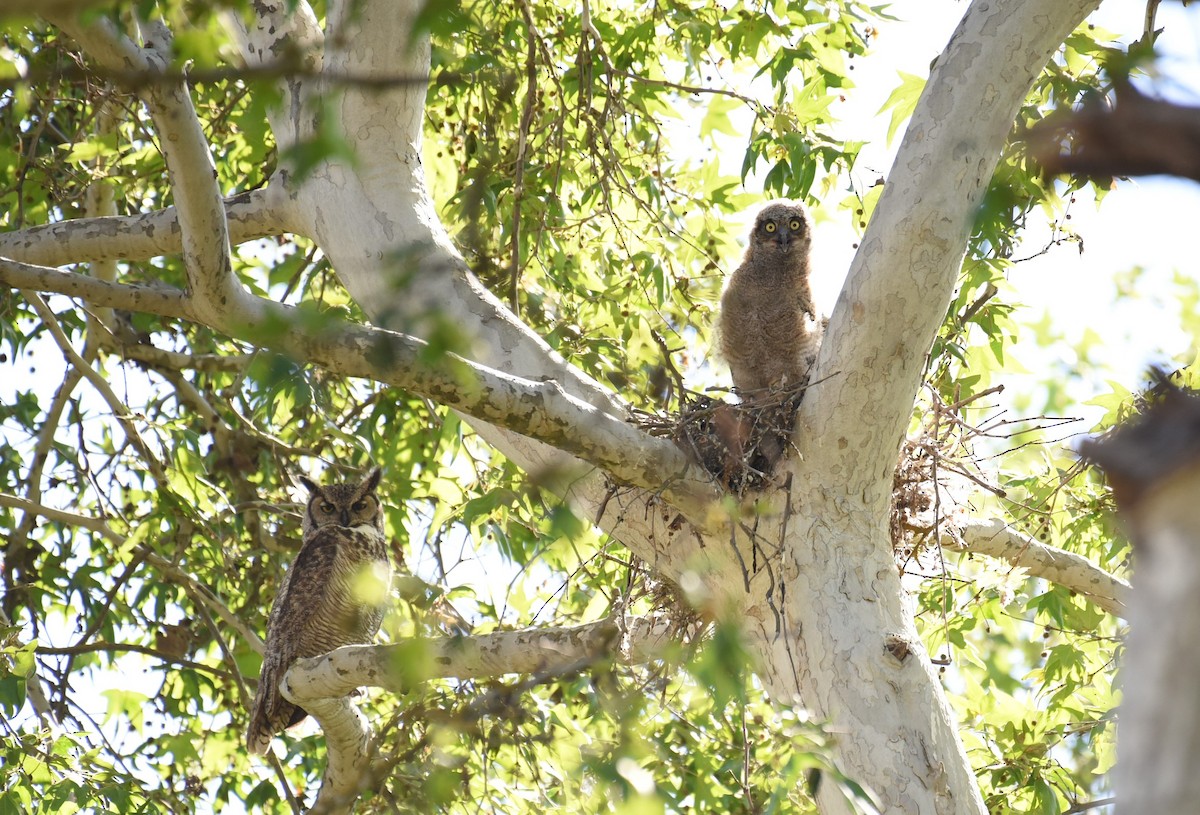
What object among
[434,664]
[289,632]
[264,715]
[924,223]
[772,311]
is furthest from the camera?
[289,632]

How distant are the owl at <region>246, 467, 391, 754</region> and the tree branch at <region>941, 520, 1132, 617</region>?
8.29 ft

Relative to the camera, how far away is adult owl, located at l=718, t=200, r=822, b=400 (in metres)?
4.86

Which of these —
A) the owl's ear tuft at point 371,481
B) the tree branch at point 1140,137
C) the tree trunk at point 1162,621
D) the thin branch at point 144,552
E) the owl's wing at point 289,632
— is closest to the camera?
the tree trunk at point 1162,621

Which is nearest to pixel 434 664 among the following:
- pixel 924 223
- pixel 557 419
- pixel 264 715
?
pixel 557 419

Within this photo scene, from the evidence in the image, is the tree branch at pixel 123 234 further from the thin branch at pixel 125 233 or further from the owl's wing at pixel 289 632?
the owl's wing at pixel 289 632

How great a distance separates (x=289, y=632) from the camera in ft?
17.6

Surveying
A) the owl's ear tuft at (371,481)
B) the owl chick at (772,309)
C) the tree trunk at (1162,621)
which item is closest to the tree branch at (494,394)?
the tree trunk at (1162,621)

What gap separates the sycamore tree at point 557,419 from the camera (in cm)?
196

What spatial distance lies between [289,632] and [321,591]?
28 centimetres

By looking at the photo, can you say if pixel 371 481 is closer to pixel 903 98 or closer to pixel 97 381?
pixel 97 381

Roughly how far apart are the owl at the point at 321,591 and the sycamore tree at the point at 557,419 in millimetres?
159

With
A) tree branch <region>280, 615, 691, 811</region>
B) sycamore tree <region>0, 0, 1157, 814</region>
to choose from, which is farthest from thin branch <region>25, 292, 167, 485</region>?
tree branch <region>280, 615, 691, 811</region>

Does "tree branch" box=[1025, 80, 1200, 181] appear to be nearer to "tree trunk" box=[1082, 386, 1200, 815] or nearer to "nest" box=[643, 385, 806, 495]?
"tree trunk" box=[1082, 386, 1200, 815]

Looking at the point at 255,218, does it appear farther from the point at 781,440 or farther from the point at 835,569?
the point at 835,569
